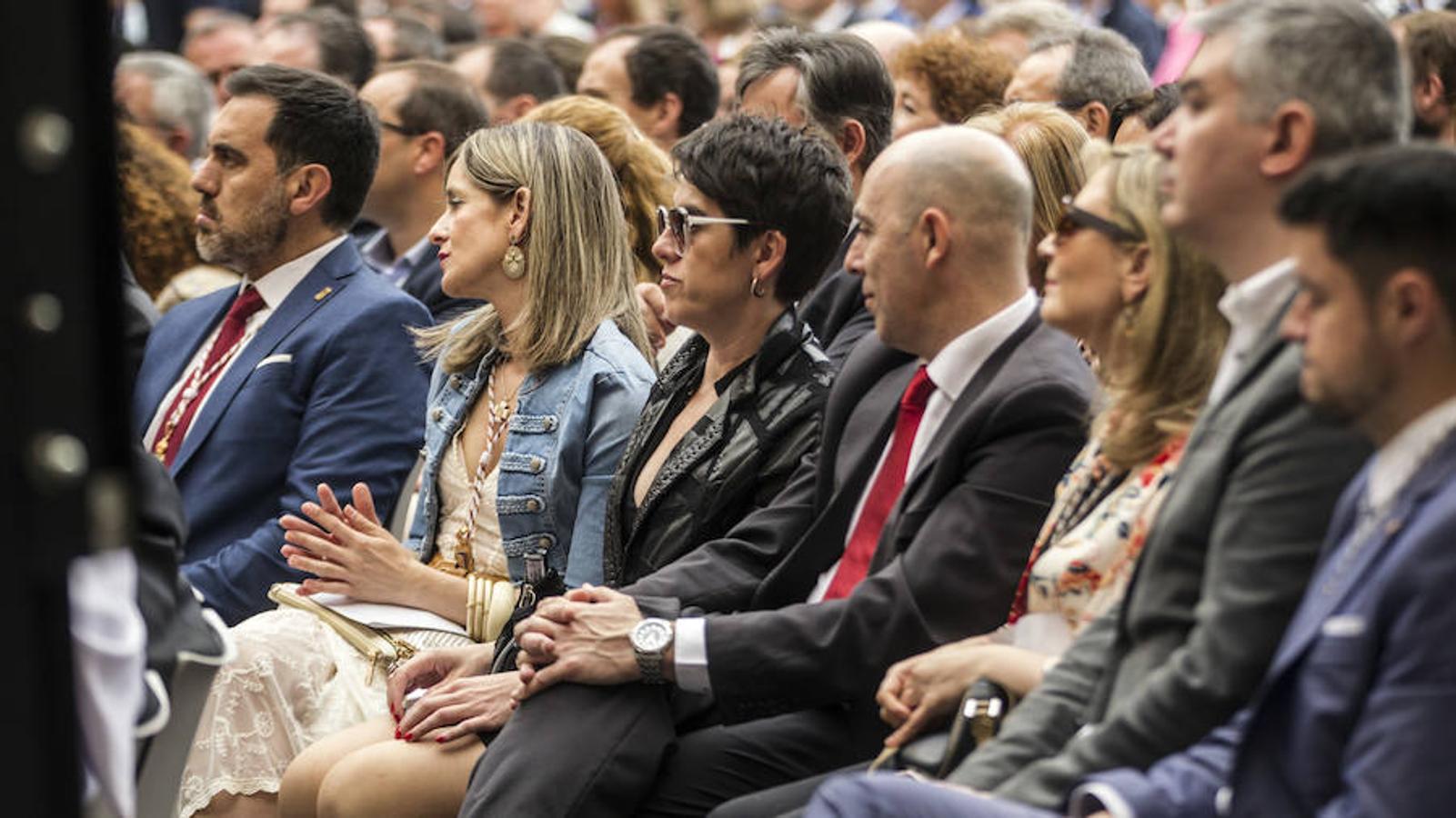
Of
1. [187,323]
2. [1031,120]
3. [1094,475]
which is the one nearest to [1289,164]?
[1094,475]

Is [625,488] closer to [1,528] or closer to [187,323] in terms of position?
[187,323]

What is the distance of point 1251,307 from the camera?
286cm

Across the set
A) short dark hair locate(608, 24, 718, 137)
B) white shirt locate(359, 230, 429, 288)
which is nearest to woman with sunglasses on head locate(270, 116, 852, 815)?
white shirt locate(359, 230, 429, 288)

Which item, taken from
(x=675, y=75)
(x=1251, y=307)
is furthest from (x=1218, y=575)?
(x=675, y=75)

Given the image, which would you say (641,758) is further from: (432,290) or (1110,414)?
(432,290)

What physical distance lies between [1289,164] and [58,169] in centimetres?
167

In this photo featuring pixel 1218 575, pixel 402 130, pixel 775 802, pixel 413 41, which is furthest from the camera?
pixel 413 41

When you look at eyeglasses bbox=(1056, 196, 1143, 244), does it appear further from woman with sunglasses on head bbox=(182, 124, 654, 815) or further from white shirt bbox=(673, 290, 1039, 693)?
woman with sunglasses on head bbox=(182, 124, 654, 815)

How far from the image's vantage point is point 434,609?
449 cm

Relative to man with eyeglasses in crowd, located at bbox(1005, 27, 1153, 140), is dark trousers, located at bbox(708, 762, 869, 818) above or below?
below

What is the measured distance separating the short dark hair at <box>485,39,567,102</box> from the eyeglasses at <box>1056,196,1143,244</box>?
4763 mm

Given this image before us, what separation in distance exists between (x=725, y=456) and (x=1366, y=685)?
73.5 inches

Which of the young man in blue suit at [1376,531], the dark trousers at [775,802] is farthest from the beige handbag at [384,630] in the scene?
the young man in blue suit at [1376,531]

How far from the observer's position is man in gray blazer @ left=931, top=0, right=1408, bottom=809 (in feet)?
8.63
